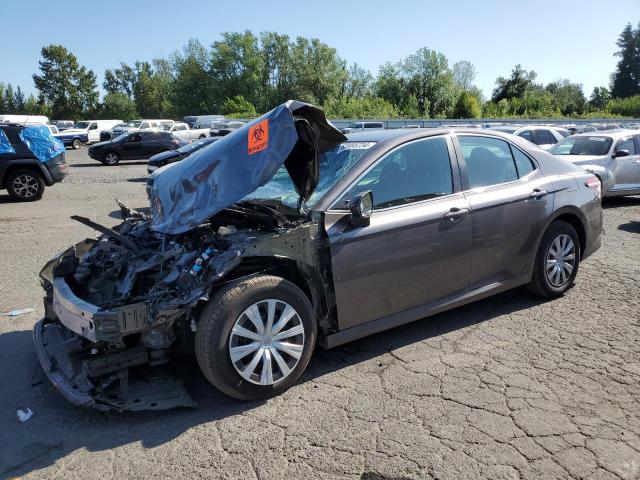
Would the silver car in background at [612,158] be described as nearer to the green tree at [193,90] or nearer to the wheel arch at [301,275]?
the wheel arch at [301,275]

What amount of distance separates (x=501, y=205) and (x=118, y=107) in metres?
93.5

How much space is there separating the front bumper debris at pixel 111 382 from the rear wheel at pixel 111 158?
2216 cm

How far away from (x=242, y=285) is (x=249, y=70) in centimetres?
7623

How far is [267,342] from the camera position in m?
3.32

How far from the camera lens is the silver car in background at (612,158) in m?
11.1

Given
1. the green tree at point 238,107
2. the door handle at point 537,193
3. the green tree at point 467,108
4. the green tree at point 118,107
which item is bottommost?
the door handle at point 537,193

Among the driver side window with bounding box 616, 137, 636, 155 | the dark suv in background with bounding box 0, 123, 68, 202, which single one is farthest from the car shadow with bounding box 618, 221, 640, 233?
the dark suv in background with bounding box 0, 123, 68, 202

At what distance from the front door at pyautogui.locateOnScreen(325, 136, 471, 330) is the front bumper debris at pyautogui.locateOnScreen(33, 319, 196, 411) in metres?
1.29

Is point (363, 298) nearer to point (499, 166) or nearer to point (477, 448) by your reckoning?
point (477, 448)

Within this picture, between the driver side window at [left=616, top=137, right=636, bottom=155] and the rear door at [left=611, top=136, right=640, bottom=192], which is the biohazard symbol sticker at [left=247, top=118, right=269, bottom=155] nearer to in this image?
the rear door at [left=611, top=136, right=640, bottom=192]

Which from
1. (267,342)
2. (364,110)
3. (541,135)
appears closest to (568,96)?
(364,110)

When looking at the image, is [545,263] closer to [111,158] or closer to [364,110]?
[111,158]

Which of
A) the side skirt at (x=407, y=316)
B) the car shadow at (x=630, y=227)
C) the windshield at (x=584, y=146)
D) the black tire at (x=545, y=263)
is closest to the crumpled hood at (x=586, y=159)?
the windshield at (x=584, y=146)

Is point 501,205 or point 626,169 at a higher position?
point 501,205
